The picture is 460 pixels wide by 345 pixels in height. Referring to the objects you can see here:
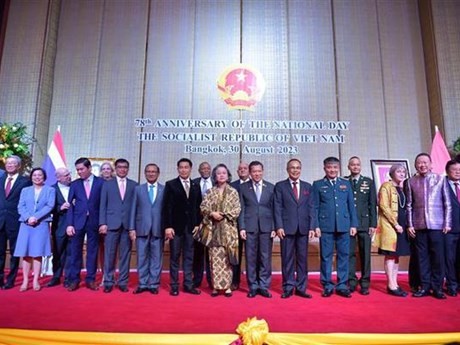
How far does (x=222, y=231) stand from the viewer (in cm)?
317

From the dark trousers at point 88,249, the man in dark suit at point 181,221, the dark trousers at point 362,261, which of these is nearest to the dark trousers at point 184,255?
the man in dark suit at point 181,221

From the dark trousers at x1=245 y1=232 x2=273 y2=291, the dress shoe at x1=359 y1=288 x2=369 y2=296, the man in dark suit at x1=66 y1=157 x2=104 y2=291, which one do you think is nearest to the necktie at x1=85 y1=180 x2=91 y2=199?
the man in dark suit at x1=66 y1=157 x2=104 y2=291

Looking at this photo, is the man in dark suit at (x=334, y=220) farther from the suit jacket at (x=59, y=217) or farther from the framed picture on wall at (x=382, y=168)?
the suit jacket at (x=59, y=217)

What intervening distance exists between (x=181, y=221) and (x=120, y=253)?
66 centimetres

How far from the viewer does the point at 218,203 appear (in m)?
3.21

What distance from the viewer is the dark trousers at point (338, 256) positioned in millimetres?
3160

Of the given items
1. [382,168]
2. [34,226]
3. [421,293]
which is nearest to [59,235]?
[34,226]

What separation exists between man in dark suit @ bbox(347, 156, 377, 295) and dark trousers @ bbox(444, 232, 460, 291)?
2.01 feet

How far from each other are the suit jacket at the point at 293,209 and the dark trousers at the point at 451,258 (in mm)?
1173

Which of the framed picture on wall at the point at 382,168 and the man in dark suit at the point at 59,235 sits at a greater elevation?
the framed picture on wall at the point at 382,168

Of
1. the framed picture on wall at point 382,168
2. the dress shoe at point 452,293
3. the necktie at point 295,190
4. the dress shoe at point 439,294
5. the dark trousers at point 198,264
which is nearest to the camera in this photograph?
the dress shoe at point 439,294

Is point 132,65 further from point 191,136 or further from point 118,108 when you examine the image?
point 191,136

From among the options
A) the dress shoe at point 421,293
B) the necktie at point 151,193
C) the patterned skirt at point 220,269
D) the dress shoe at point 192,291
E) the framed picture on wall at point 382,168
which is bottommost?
the dress shoe at point 192,291

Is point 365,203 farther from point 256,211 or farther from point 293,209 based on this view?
point 256,211
